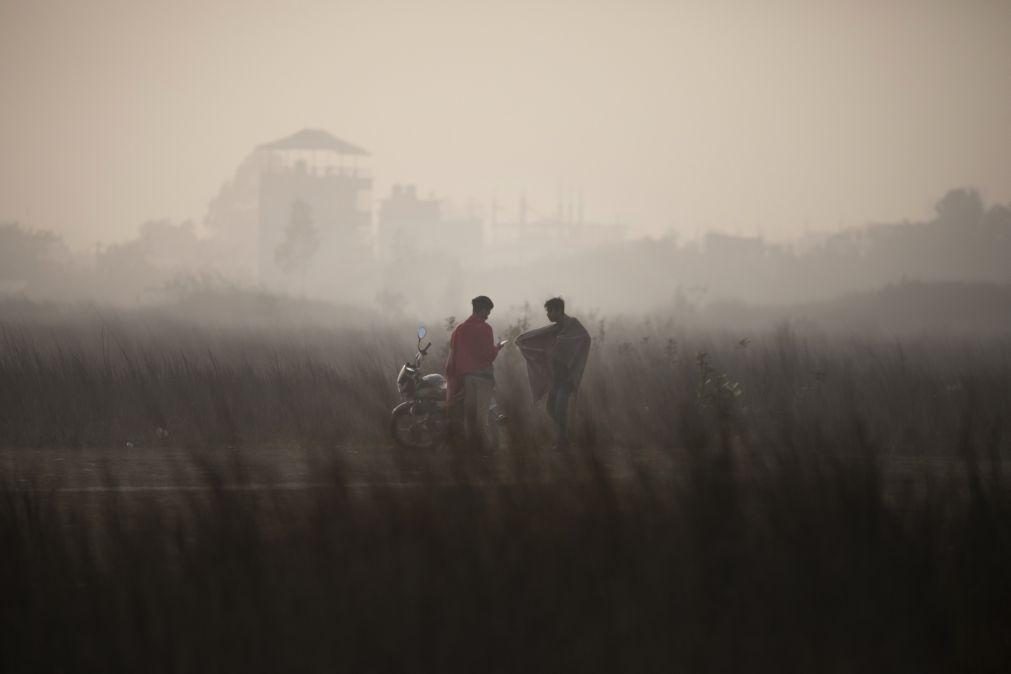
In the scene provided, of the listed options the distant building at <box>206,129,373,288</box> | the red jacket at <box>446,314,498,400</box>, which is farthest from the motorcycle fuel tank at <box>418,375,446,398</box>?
the distant building at <box>206,129,373,288</box>

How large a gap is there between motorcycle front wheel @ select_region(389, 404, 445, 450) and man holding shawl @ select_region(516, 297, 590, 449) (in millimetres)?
1226

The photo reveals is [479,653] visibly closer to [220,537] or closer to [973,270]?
[220,537]

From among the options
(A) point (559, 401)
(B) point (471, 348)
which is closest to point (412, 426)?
(B) point (471, 348)

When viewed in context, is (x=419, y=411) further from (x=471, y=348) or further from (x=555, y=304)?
(x=555, y=304)

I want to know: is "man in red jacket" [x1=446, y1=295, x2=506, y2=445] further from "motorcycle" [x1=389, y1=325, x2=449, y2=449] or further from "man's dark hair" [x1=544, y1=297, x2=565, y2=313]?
"man's dark hair" [x1=544, y1=297, x2=565, y2=313]

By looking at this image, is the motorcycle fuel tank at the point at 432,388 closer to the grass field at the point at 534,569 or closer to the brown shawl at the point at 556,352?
the brown shawl at the point at 556,352

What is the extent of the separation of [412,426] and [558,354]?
5.85 ft

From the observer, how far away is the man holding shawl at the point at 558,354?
14.9m

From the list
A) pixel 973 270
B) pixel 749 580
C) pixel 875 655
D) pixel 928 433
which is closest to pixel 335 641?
pixel 749 580

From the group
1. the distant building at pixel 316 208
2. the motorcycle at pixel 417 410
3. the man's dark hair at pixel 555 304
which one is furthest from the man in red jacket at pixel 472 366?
the distant building at pixel 316 208

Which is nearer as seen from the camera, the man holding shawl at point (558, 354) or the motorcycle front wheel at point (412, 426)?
the motorcycle front wheel at point (412, 426)

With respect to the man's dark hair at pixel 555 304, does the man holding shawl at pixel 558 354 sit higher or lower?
lower

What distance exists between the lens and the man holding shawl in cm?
1491

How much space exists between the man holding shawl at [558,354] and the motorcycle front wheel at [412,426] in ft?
4.02
